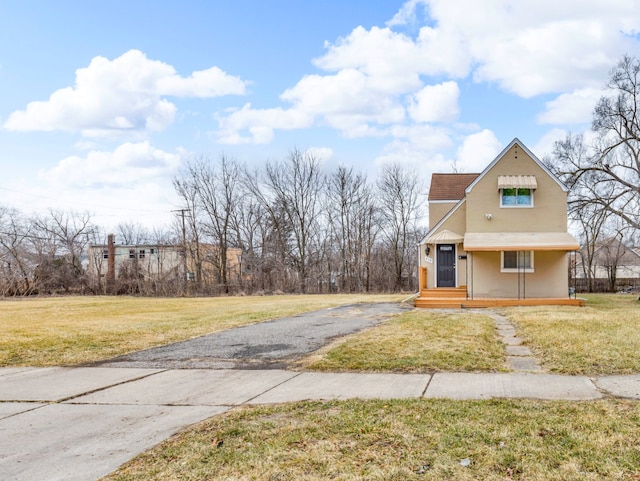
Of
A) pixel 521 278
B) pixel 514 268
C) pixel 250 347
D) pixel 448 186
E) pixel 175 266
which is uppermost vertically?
pixel 448 186

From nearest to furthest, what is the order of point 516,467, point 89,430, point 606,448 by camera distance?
point 516,467 → point 606,448 → point 89,430

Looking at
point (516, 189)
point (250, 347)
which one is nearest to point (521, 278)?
point (516, 189)

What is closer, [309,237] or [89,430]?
[89,430]

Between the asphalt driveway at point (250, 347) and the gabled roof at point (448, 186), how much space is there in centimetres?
1256

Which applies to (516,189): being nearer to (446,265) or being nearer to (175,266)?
(446,265)

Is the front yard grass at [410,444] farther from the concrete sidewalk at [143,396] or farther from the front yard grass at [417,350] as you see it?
the front yard grass at [417,350]

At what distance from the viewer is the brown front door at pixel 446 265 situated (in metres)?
23.1

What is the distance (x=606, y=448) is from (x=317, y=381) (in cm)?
383

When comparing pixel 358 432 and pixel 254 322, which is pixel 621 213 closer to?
pixel 254 322

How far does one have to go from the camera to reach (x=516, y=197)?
70.6ft

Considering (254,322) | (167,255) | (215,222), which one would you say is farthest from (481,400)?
(167,255)

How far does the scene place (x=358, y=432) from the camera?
4715mm

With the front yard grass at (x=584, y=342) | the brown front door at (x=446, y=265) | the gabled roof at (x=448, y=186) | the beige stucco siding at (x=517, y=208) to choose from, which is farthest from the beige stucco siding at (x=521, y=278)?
the front yard grass at (x=584, y=342)

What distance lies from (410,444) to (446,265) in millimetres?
19476
